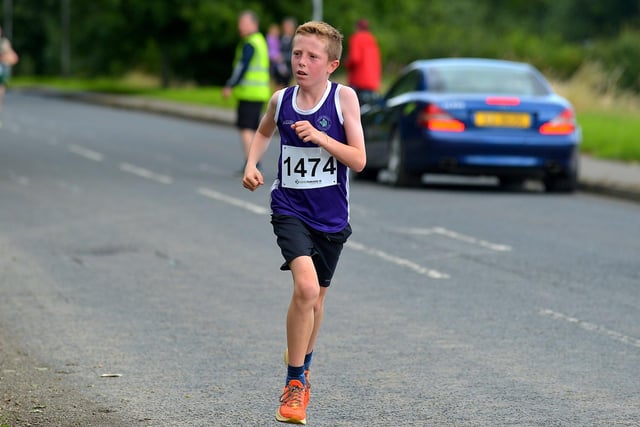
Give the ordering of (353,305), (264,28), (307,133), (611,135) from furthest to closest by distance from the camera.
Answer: (264,28)
(611,135)
(353,305)
(307,133)

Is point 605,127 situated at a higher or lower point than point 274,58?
higher

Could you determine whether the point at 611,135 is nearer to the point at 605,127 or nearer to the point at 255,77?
the point at 605,127

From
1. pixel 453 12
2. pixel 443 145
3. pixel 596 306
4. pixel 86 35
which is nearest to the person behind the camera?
pixel 596 306

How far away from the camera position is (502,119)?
55.2ft

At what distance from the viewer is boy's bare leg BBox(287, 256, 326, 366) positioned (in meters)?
5.96

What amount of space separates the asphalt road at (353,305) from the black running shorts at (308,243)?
2.05 feet

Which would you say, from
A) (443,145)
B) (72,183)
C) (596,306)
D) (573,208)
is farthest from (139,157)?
(596,306)

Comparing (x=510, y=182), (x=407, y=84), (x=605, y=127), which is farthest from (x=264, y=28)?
(x=407, y=84)

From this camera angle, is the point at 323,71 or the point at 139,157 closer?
the point at 323,71

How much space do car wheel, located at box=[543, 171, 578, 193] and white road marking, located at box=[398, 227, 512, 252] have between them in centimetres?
428

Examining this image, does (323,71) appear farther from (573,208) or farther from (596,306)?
(573,208)

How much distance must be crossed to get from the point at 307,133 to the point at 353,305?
354cm

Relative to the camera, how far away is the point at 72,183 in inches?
693

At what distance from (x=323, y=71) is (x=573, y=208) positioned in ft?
32.9
